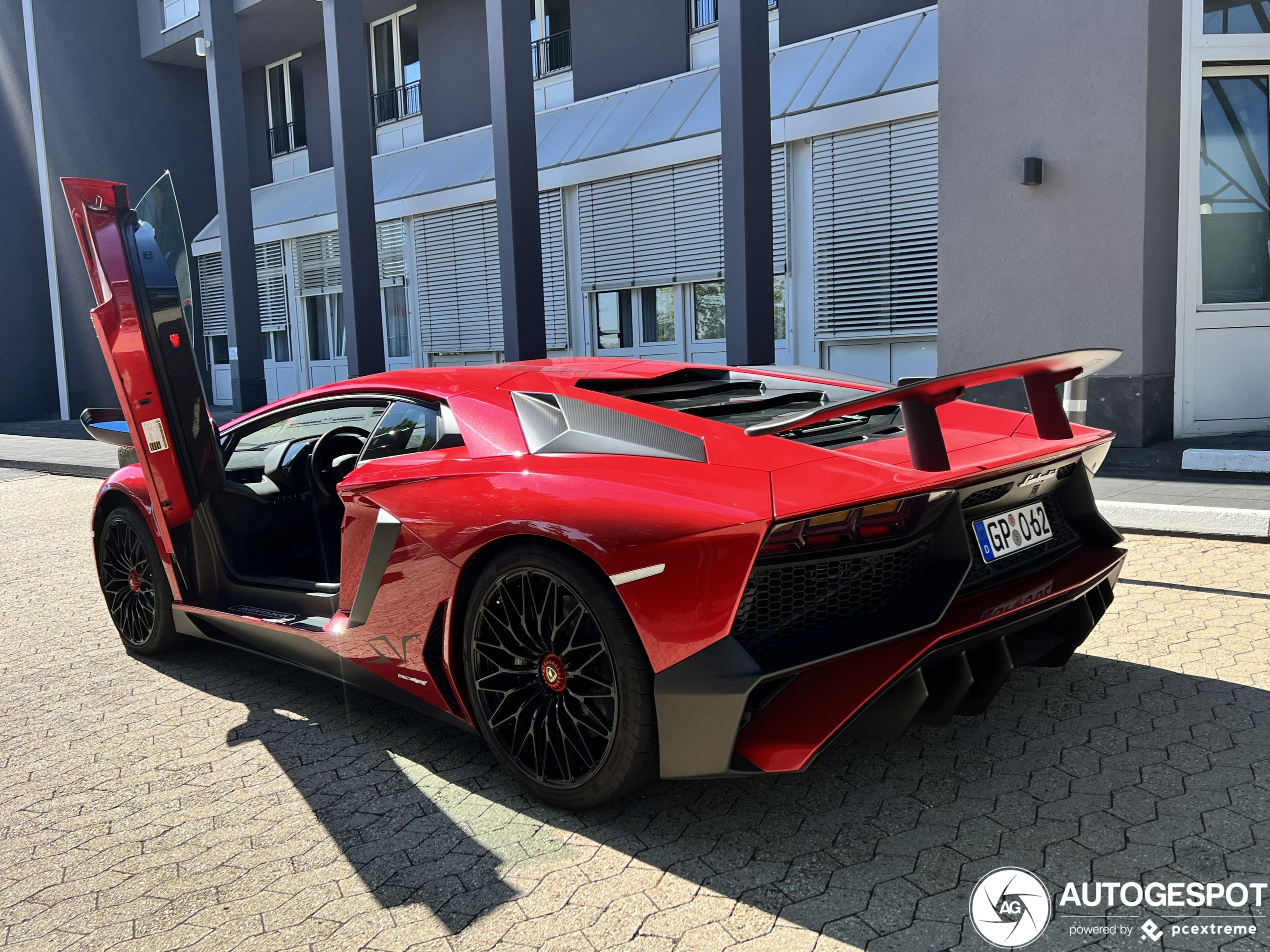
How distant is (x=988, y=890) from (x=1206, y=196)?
945 centimetres

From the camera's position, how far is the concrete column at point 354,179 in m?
14.6

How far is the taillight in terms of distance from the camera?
95.0 inches

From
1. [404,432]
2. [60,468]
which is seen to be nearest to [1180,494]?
[404,432]

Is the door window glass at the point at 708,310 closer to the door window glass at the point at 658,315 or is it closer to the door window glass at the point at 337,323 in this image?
the door window glass at the point at 658,315

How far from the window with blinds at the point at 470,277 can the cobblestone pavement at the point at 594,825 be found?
1299 cm

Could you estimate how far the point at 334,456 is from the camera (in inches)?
175

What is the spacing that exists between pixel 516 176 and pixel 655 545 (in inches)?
426

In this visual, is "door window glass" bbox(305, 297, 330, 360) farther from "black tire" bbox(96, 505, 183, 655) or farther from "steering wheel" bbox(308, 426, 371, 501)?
"steering wheel" bbox(308, 426, 371, 501)

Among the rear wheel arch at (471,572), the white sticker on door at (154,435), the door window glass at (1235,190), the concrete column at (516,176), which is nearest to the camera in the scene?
the rear wheel arch at (471,572)

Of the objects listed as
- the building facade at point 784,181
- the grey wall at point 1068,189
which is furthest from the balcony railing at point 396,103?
the grey wall at point 1068,189

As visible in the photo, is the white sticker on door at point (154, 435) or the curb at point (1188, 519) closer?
the white sticker on door at point (154, 435)

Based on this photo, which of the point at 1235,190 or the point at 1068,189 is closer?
the point at 1068,189

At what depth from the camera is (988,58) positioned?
9.90m

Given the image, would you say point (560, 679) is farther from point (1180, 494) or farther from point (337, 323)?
point (337, 323)
